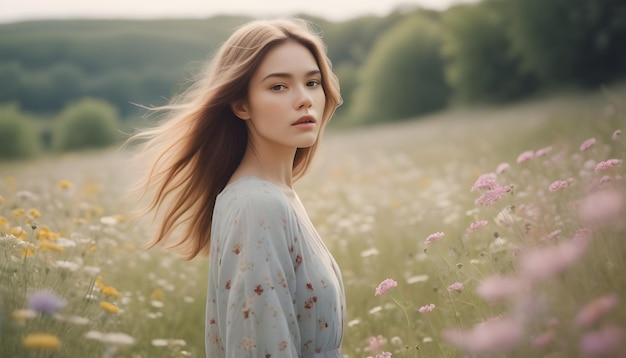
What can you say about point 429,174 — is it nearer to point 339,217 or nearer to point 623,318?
point 339,217

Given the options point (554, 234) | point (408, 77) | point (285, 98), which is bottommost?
point (554, 234)

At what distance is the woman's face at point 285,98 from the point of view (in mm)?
2297

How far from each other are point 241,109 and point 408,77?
42.2 m

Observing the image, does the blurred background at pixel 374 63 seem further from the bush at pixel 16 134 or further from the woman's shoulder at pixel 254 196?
the woman's shoulder at pixel 254 196

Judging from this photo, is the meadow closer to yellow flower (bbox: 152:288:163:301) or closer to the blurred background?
yellow flower (bbox: 152:288:163:301)

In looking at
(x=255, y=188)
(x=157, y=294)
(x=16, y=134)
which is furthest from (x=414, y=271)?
(x=16, y=134)

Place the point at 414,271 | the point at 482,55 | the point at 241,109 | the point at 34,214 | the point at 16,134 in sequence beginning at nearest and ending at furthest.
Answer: the point at 241,109
the point at 34,214
the point at 414,271
the point at 482,55
the point at 16,134

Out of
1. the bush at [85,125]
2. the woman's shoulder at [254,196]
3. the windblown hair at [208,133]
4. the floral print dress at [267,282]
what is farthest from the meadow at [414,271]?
the bush at [85,125]

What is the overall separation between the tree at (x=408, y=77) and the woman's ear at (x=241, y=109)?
40720mm

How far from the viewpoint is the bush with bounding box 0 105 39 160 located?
35531 millimetres

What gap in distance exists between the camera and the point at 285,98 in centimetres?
230

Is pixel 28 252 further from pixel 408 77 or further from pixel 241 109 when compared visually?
pixel 408 77

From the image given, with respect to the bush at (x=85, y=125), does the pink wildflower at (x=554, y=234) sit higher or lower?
lower

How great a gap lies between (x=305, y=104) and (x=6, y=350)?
1.30 meters
